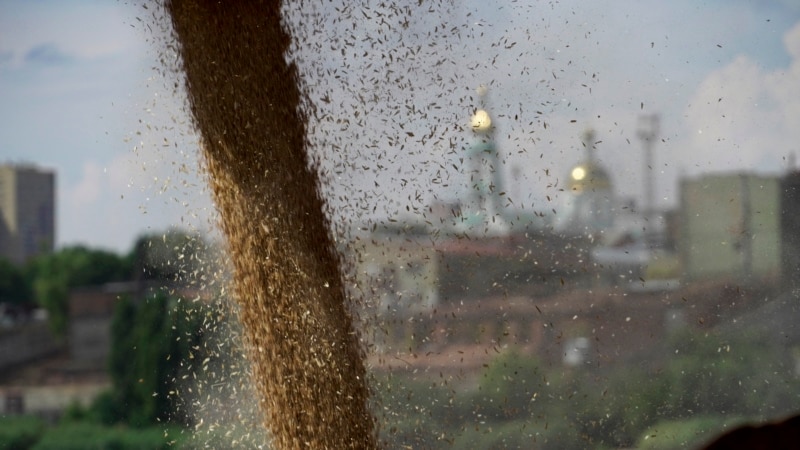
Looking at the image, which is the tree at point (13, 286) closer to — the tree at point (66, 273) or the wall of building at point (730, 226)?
the tree at point (66, 273)

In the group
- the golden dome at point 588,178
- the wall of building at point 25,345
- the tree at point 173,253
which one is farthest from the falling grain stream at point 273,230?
the wall of building at point 25,345

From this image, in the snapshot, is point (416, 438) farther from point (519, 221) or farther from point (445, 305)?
point (519, 221)

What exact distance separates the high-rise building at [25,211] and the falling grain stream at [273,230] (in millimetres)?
1464

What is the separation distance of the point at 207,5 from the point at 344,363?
3.27 ft

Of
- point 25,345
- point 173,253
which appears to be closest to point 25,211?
point 25,345

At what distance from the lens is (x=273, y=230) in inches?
85.0

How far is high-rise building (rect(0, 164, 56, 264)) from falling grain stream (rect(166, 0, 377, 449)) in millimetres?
1464

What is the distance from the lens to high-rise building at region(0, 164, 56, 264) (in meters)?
3.39

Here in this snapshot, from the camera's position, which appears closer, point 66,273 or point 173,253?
point 173,253

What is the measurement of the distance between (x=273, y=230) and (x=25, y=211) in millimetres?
1718

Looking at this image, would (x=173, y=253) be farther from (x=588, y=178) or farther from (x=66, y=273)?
(x=588, y=178)

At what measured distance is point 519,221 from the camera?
2.93 metres

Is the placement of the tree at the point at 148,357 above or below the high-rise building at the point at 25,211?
below

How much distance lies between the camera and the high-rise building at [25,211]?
339 cm
